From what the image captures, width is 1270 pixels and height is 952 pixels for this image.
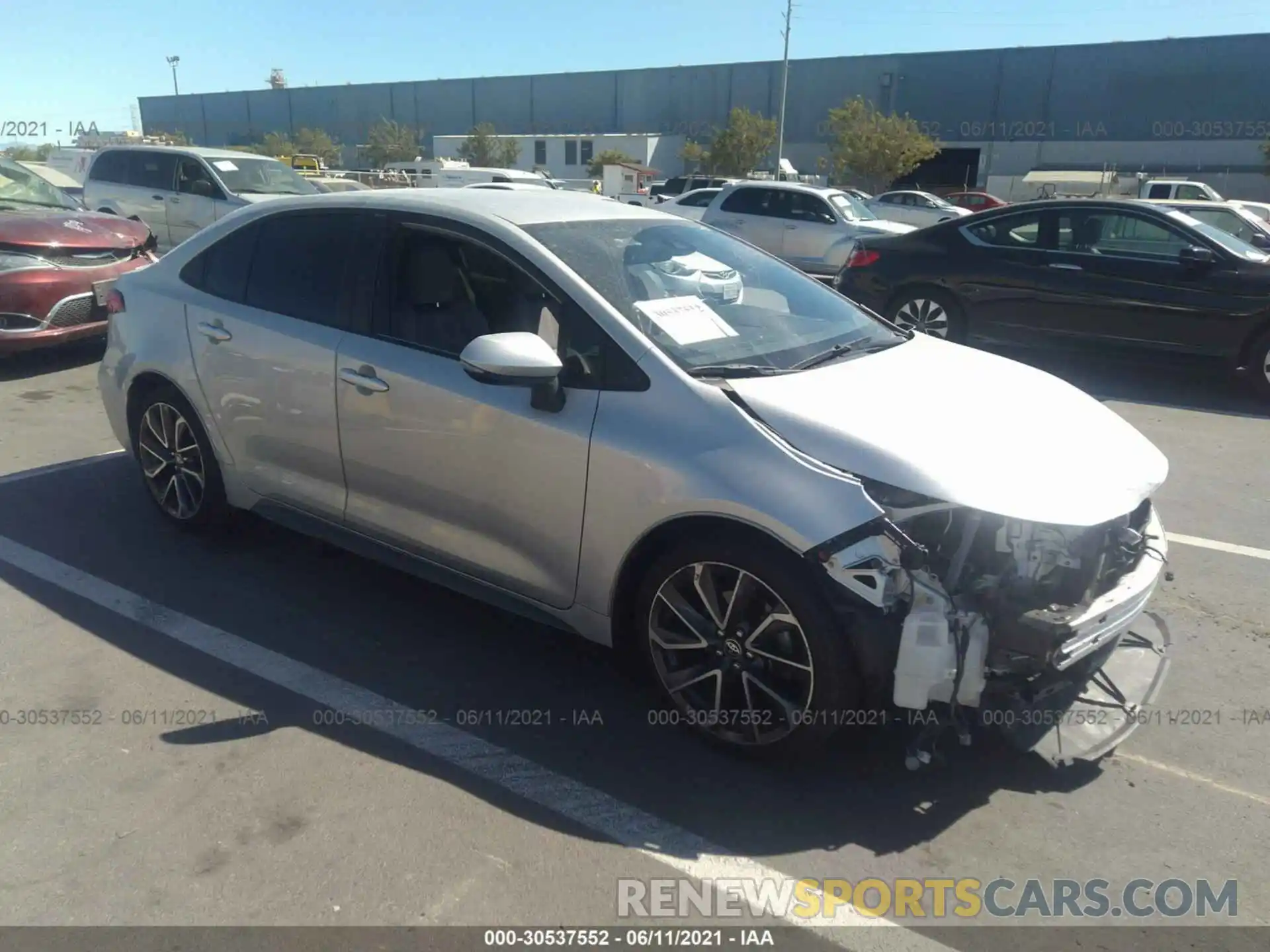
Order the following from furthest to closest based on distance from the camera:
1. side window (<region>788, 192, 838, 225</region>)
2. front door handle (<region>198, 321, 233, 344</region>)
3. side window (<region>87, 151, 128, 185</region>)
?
1. side window (<region>788, 192, 838, 225</region>)
2. side window (<region>87, 151, 128, 185</region>)
3. front door handle (<region>198, 321, 233, 344</region>)

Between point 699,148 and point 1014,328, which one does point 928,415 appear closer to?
point 1014,328

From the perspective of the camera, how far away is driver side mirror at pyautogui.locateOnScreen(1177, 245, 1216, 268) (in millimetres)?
7996

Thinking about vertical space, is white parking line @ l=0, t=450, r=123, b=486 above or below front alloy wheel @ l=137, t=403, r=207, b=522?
below

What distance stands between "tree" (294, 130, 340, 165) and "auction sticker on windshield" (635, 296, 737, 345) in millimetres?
68045

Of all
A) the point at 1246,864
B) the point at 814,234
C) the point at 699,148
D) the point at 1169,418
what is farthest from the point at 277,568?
the point at 699,148

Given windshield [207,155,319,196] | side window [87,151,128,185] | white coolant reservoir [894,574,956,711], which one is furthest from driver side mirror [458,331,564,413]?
side window [87,151,128,185]

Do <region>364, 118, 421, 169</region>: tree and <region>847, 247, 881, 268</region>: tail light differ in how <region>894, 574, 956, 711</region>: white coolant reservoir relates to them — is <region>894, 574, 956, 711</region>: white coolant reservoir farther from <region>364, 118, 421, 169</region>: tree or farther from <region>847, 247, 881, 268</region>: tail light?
<region>364, 118, 421, 169</region>: tree

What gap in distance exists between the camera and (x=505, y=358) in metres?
3.23

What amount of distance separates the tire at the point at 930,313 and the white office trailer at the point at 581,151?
4684 cm

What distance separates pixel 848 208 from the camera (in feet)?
54.5

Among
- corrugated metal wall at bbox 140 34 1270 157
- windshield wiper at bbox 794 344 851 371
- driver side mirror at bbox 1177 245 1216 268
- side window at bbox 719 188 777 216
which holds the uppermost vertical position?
corrugated metal wall at bbox 140 34 1270 157

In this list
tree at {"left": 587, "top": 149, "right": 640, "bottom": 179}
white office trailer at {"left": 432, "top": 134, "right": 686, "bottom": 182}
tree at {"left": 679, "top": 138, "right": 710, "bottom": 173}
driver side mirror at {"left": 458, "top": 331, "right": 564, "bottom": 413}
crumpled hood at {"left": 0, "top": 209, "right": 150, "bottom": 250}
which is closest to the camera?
driver side mirror at {"left": 458, "top": 331, "right": 564, "bottom": 413}

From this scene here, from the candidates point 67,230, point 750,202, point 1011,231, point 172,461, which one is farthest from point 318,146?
point 172,461

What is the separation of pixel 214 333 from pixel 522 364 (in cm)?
198
